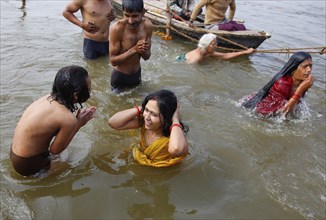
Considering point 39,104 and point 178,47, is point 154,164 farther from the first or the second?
point 178,47

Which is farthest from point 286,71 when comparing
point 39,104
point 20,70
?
point 20,70

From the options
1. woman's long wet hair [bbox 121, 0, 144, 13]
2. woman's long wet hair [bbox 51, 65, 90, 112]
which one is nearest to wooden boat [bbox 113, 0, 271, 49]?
woman's long wet hair [bbox 121, 0, 144, 13]

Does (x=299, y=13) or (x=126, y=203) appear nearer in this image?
(x=126, y=203)

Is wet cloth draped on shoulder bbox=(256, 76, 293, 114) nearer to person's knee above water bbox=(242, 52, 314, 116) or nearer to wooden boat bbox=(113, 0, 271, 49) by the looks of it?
person's knee above water bbox=(242, 52, 314, 116)

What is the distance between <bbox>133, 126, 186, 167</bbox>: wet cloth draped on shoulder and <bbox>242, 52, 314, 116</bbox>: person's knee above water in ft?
6.88

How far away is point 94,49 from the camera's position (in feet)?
20.0

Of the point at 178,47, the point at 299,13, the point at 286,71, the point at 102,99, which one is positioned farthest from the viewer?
the point at 299,13

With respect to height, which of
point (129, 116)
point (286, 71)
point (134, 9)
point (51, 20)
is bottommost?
point (51, 20)

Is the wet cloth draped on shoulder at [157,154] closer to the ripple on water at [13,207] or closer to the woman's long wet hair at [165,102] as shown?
the woman's long wet hair at [165,102]

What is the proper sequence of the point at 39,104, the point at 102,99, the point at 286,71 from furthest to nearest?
the point at 102,99 → the point at 286,71 → the point at 39,104

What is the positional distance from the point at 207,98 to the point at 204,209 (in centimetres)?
275

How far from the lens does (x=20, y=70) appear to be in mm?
5918

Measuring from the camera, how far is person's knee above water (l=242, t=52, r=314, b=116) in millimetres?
4328

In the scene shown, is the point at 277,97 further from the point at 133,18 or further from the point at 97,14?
the point at 97,14
